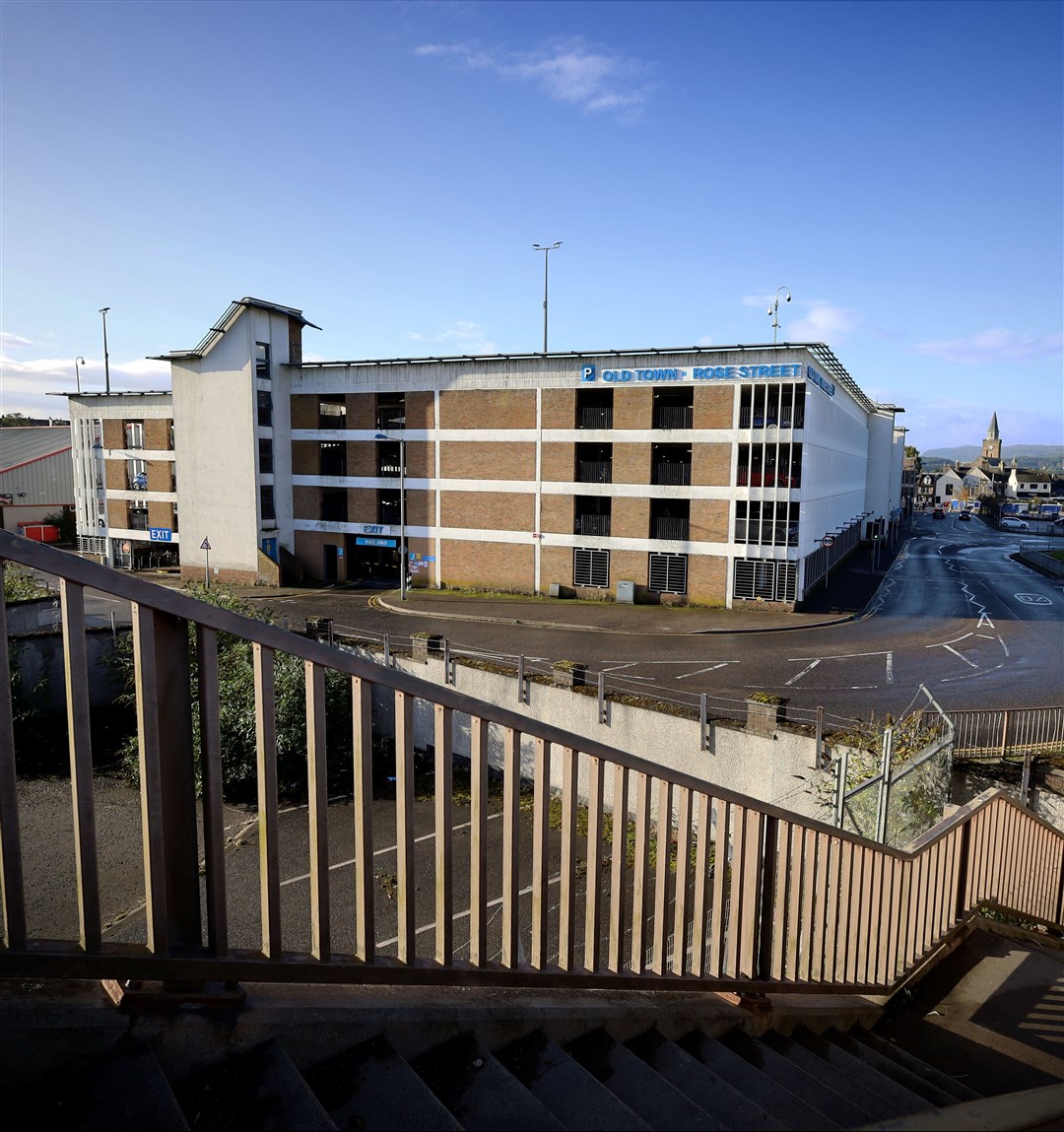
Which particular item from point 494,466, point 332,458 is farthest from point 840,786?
point 332,458

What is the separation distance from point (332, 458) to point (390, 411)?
3793 mm

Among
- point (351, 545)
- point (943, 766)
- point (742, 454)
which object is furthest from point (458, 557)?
point (943, 766)

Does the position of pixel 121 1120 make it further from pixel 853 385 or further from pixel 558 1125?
pixel 853 385

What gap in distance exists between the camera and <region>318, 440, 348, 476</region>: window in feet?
129

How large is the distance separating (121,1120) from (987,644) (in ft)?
90.1

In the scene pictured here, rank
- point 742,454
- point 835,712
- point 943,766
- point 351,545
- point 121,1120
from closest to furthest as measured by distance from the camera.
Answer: point 121,1120 < point 943,766 < point 835,712 < point 742,454 < point 351,545

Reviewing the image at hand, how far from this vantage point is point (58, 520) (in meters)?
52.2

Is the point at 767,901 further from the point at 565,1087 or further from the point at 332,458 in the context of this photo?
the point at 332,458

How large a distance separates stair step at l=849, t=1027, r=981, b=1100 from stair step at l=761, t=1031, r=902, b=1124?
0.65 m

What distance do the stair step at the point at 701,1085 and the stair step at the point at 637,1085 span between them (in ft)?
0.39

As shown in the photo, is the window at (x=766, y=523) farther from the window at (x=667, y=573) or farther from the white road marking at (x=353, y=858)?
the white road marking at (x=353, y=858)

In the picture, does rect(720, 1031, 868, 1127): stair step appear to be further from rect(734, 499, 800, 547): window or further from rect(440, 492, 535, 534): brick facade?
rect(440, 492, 535, 534): brick facade

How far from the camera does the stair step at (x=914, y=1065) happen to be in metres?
4.74

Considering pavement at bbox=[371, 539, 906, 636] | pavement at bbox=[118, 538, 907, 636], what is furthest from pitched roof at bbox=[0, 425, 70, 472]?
pavement at bbox=[371, 539, 906, 636]
